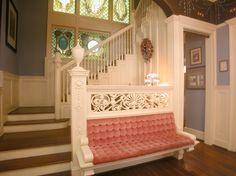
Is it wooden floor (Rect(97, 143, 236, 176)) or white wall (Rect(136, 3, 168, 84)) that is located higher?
white wall (Rect(136, 3, 168, 84))

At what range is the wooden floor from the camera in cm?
253

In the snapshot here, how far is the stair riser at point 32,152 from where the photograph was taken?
238 cm

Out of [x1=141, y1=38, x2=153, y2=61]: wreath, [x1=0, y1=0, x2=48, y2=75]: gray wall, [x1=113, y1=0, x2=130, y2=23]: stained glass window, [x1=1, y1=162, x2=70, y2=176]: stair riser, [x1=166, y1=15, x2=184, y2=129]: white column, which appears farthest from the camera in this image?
[x1=113, y1=0, x2=130, y2=23]: stained glass window

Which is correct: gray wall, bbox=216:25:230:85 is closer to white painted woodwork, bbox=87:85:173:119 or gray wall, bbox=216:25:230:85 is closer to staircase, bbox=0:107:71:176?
white painted woodwork, bbox=87:85:173:119

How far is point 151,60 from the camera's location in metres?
3.99

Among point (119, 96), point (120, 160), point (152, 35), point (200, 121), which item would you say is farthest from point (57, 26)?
point (200, 121)

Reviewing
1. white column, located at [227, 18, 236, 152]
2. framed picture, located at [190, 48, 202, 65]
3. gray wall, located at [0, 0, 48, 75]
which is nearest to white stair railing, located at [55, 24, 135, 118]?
gray wall, located at [0, 0, 48, 75]

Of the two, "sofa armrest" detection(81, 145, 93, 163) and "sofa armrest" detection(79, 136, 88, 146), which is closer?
"sofa armrest" detection(81, 145, 93, 163)

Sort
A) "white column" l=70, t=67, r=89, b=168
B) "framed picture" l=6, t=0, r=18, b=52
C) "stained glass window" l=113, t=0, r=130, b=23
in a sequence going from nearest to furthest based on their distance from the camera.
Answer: "white column" l=70, t=67, r=89, b=168 → "framed picture" l=6, t=0, r=18, b=52 → "stained glass window" l=113, t=0, r=130, b=23

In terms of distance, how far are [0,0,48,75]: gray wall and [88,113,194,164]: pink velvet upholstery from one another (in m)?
3.36

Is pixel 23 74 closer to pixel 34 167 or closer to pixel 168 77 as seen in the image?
pixel 34 167

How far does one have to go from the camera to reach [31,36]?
16.0 feet

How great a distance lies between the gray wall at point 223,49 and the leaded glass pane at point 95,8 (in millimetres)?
3611

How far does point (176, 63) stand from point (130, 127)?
4.92ft
